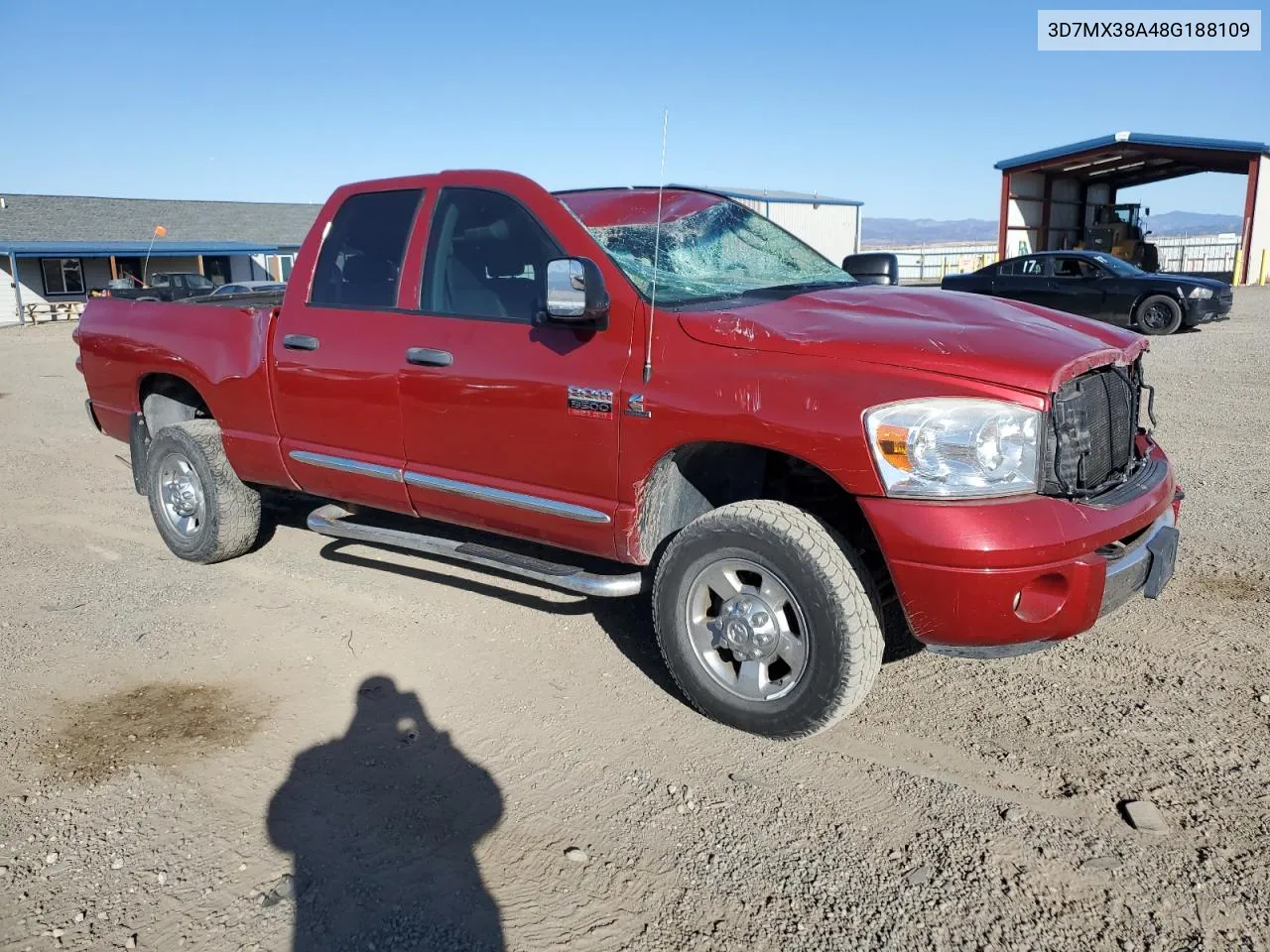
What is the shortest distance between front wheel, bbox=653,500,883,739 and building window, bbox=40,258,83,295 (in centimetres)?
4135

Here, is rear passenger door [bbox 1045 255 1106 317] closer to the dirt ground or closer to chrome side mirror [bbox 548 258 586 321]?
the dirt ground

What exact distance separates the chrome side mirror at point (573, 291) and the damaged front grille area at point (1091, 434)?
159cm

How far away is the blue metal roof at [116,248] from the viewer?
117 feet

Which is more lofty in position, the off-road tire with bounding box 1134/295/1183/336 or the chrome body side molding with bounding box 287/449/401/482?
the off-road tire with bounding box 1134/295/1183/336

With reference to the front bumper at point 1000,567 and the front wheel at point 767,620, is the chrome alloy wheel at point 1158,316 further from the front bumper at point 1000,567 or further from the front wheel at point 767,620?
the front wheel at point 767,620

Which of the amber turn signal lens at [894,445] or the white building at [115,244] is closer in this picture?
the amber turn signal lens at [894,445]

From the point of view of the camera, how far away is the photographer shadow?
2.71 metres

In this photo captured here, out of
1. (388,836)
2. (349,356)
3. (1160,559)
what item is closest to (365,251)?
(349,356)

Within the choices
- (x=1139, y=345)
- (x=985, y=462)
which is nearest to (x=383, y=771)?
(x=985, y=462)

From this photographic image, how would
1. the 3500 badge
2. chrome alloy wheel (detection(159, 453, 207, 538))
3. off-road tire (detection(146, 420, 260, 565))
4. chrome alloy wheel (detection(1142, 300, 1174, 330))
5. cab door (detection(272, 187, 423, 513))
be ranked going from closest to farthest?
the 3500 badge → cab door (detection(272, 187, 423, 513)) → off-road tire (detection(146, 420, 260, 565)) → chrome alloy wheel (detection(159, 453, 207, 538)) → chrome alloy wheel (detection(1142, 300, 1174, 330))

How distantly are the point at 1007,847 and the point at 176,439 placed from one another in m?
4.64

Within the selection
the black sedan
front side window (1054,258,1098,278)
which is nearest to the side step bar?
the black sedan

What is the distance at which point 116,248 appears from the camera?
37.5 metres

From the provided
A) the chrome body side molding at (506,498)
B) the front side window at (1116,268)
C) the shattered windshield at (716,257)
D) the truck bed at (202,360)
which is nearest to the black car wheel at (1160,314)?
the front side window at (1116,268)
